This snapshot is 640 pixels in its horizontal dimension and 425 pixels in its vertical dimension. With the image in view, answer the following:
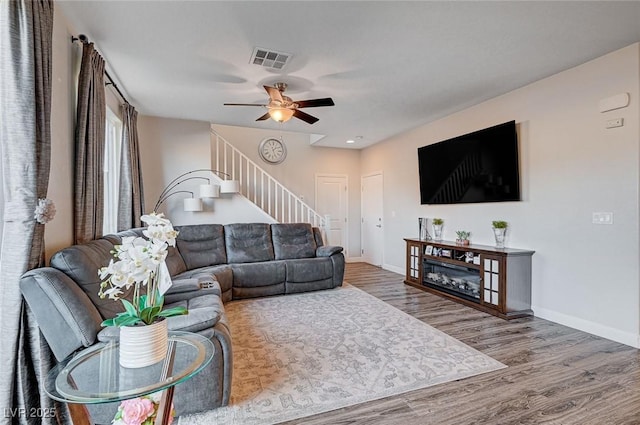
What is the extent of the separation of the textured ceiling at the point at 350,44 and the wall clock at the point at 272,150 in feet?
7.99

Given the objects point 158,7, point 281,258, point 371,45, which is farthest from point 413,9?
point 281,258

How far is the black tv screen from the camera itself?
388cm

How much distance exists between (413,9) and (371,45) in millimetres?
550

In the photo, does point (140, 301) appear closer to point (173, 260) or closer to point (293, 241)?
point (173, 260)

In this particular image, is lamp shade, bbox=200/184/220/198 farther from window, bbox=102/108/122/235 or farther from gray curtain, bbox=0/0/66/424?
gray curtain, bbox=0/0/66/424

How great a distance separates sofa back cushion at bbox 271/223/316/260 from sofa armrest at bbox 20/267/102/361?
341 cm

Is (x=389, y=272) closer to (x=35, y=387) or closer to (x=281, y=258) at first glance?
(x=281, y=258)

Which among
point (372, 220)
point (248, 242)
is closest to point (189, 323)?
point (248, 242)

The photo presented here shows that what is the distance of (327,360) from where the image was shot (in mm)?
2580

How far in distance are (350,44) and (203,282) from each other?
2774 mm

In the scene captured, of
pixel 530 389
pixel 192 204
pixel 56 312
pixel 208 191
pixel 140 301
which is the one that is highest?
pixel 208 191

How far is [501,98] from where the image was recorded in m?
4.06

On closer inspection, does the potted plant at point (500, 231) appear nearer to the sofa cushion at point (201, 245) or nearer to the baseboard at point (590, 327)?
the baseboard at point (590, 327)

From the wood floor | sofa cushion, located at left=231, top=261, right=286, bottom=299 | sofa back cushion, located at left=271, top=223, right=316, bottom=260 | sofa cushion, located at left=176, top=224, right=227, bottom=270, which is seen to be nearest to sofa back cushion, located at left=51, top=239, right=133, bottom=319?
the wood floor
